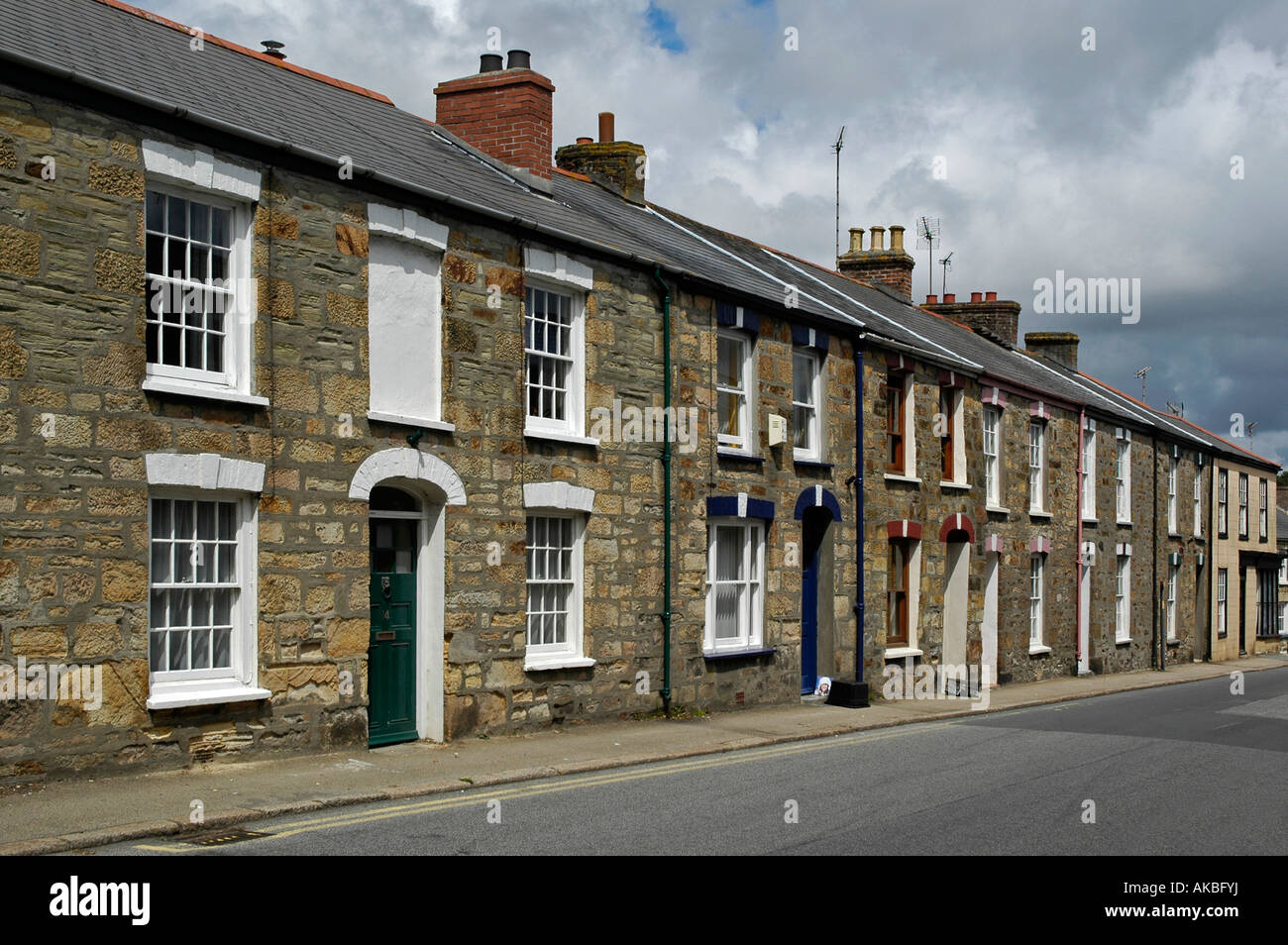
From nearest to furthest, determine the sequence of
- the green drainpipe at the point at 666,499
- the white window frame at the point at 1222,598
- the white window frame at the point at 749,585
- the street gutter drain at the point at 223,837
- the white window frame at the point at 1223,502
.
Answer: the street gutter drain at the point at 223,837, the green drainpipe at the point at 666,499, the white window frame at the point at 749,585, the white window frame at the point at 1223,502, the white window frame at the point at 1222,598

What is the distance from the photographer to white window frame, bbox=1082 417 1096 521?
101 ft

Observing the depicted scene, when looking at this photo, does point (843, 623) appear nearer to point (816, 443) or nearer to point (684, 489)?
point (816, 443)

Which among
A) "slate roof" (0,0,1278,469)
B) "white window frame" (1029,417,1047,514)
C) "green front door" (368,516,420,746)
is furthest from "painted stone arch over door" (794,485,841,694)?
"white window frame" (1029,417,1047,514)

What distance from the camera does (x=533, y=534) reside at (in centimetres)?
1516

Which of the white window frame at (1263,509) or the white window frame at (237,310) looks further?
the white window frame at (1263,509)

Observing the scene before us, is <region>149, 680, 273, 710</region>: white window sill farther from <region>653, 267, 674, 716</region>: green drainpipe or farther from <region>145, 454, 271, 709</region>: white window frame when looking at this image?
<region>653, 267, 674, 716</region>: green drainpipe

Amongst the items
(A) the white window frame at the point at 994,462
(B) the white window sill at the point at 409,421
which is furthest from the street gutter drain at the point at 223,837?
(A) the white window frame at the point at 994,462

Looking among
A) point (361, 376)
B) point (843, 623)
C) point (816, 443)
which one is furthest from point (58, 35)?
point (843, 623)

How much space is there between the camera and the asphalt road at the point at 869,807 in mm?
8820

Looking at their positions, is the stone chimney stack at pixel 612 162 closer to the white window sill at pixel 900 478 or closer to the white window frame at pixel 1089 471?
the white window sill at pixel 900 478

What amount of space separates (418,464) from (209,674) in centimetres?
301

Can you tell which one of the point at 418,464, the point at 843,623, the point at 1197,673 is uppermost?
the point at 418,464

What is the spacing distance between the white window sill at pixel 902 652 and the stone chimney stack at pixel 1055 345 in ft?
65.9

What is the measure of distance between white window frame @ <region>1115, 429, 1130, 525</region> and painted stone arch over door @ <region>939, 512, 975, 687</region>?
9800 millimetres
